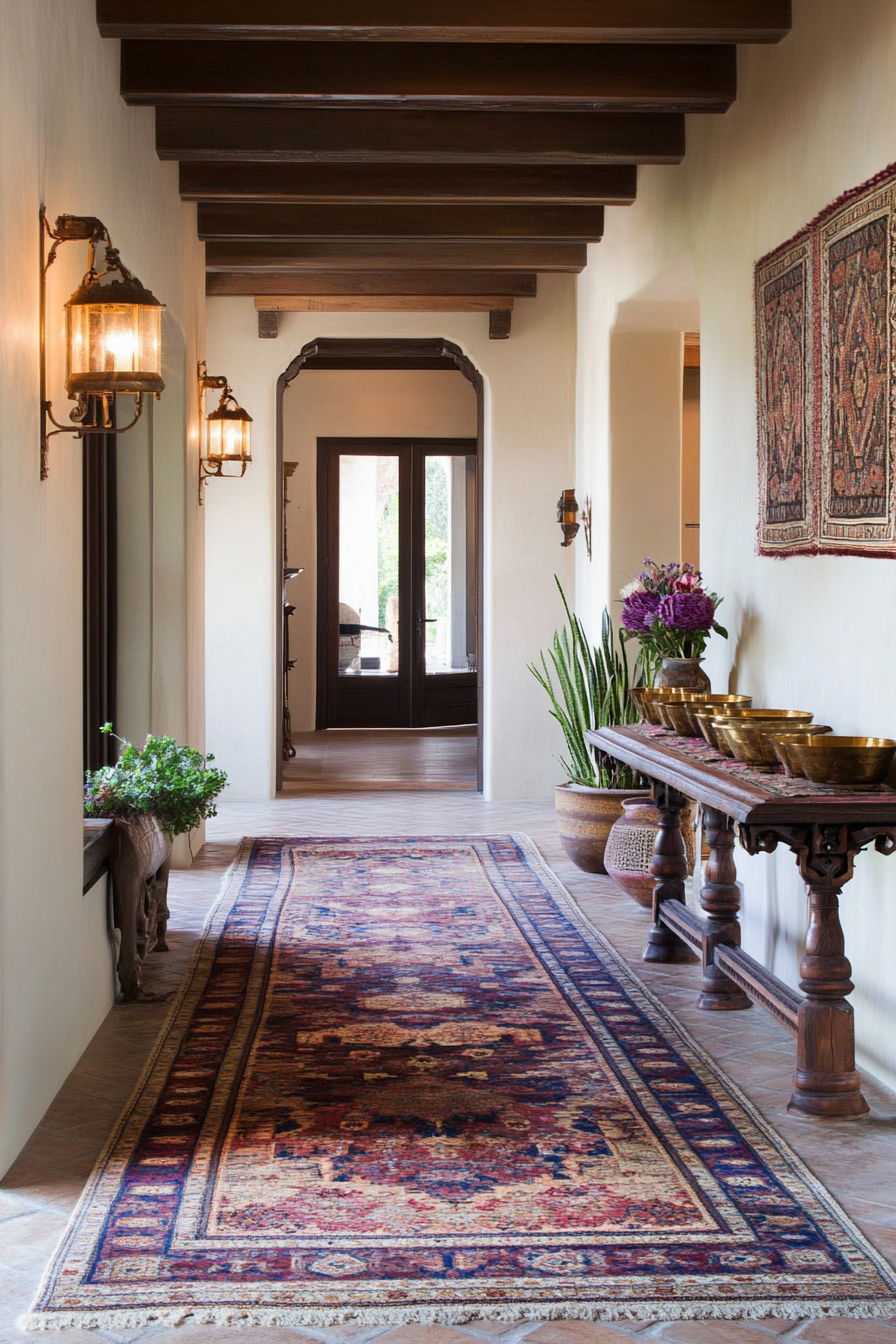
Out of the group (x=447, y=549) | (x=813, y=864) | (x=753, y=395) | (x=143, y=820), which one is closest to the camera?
(x=813, y=864)

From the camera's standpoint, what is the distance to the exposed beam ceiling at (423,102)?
4375mm

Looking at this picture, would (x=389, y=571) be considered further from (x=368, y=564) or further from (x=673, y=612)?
(x=673, y=612)

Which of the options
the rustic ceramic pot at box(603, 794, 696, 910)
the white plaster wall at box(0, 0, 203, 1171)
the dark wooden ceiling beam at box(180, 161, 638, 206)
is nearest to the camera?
the white plaster wall at box(0, 0, 203, 1171)

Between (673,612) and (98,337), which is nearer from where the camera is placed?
(98,337)

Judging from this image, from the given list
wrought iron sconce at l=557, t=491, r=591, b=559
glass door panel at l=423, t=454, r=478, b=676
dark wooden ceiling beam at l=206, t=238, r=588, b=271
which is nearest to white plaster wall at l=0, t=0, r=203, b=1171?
dark wooden ceiling beam at l=206, t=238, r=588, b=271

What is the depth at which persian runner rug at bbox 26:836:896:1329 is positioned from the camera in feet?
8.56

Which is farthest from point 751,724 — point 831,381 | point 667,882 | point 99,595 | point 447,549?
point 447,549

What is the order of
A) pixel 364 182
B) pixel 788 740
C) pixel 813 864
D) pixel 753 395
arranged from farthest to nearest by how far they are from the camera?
pixel 364 182, pixel 753 395, pixel 788 740, pixel 813 864

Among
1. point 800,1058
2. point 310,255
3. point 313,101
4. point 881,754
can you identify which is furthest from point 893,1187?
point 310,255

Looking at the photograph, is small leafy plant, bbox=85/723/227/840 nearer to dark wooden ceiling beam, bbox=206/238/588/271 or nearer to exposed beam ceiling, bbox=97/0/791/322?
exposed beam ceiling, bbox=97/0/791/322

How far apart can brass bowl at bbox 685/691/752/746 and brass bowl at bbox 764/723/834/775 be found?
0.57 m

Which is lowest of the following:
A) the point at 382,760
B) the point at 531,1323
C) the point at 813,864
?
the point at 531,1323

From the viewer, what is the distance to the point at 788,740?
12.1 ft

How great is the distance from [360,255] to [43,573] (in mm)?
4711
